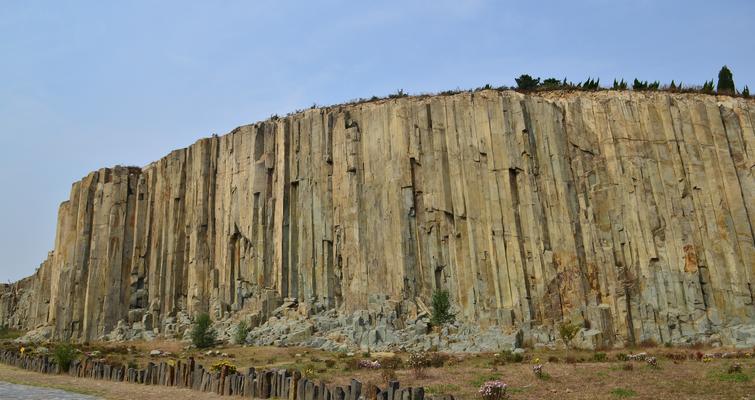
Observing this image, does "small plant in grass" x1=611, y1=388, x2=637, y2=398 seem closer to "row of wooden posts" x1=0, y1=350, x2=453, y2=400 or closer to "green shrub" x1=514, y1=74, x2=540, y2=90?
"row of wooden posts" x1=0, y1=350, x2=453, y2=400

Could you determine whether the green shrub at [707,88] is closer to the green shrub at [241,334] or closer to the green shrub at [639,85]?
the green shrub at [639,85]

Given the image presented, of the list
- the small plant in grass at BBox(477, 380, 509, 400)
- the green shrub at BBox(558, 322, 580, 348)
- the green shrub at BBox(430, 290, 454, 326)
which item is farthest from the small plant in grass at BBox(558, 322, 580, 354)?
the small plant in grass at BBox(477, 380, 509, 400)

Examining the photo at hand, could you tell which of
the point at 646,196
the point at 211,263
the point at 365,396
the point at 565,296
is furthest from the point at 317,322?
the point at 365,396

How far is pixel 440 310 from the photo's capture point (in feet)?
107

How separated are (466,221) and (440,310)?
214 inches

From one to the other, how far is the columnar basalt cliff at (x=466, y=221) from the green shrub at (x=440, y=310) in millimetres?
1106

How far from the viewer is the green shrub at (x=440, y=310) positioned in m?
32.5

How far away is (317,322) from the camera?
35219 millimetres

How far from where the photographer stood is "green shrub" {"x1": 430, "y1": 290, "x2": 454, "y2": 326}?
32.5m

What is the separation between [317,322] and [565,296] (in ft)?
44.1

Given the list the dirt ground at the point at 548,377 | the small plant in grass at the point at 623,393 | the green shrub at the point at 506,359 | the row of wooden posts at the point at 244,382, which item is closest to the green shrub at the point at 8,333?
the dirt ground at the point at 548,377

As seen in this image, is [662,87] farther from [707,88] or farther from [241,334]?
[241,334]

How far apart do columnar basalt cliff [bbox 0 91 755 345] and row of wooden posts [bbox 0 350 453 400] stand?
16.9m

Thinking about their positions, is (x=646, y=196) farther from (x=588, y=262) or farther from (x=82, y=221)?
(x=82, y=221)
